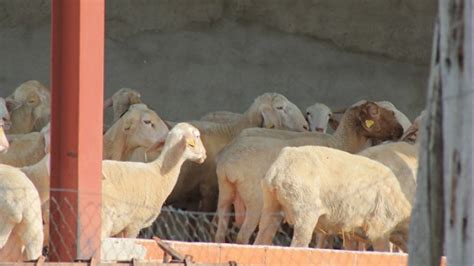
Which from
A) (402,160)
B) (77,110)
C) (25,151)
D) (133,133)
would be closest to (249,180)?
(402,160)

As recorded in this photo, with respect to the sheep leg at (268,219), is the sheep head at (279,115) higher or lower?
higher

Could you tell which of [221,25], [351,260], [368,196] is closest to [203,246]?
[351,260]

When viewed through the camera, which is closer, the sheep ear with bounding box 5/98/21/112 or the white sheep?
the white sheep

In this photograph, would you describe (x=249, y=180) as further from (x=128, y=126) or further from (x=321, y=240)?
(x=128, y=126)

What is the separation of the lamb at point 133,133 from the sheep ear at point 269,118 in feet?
5.73

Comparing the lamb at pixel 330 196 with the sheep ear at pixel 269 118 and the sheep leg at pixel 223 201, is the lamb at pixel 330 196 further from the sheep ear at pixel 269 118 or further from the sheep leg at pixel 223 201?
the sheep ear at pixel 269 118

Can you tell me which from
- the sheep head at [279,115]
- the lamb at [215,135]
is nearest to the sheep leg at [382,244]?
the lamb at [215,135]

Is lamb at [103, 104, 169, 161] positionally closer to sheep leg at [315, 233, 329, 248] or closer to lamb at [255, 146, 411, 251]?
sheep leg at [315, 233, 329, 248]

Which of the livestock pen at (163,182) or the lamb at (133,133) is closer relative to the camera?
the livestock pen at (163,182)

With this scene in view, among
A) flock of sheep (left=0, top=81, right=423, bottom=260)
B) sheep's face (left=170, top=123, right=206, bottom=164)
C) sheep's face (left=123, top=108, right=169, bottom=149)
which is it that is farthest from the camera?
sheep's face (left=123, top=108, right=169, bottom=149)

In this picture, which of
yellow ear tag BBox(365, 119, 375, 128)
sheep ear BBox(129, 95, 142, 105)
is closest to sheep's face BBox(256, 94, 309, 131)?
yellow ear tag BBox(365, 119, 375, 128)

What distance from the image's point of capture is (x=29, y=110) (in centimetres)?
1630

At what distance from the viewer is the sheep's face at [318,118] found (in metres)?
17.0

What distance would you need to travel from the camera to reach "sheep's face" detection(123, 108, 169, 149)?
14789mm
